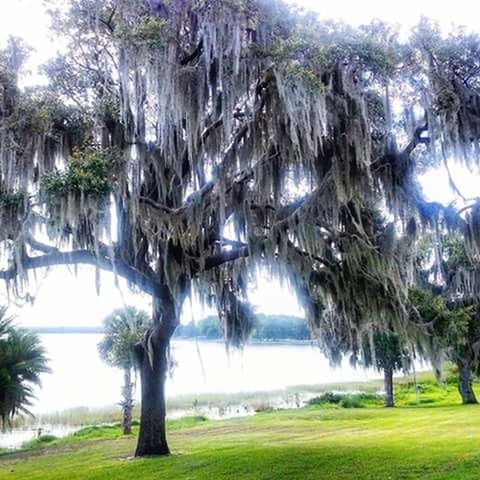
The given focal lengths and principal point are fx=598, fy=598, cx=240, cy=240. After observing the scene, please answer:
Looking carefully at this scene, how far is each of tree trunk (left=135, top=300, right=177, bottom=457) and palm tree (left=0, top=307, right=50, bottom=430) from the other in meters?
3.22

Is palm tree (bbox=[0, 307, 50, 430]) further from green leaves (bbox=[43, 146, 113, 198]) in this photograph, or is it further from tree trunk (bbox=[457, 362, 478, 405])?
tree trunk (bbox=[457, 362, 478, 405])

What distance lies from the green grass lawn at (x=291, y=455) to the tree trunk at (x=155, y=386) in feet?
1.33

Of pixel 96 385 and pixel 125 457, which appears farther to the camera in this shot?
pixel 96 385

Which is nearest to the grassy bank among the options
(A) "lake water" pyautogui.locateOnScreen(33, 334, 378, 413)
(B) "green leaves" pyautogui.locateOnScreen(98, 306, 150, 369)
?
(A) "lake water" pyautogui.locateOnScreen(33, 334, 378, 413)

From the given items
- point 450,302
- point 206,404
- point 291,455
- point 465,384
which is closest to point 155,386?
point 291,455

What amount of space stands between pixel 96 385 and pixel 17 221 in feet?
160

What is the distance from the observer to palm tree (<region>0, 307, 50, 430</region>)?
41.5 ft

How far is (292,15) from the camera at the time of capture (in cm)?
805

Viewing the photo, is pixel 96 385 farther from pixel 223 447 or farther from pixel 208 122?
pixel 208 122

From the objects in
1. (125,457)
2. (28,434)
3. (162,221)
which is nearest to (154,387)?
(125,457)

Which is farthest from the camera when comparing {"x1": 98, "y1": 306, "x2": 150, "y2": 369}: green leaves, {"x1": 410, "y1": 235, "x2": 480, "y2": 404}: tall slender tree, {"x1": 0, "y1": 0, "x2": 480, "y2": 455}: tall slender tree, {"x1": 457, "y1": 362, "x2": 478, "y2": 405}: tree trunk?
{"x1": 457, "y1": 362, "x2": 478, "y2": 405}: tree trunk

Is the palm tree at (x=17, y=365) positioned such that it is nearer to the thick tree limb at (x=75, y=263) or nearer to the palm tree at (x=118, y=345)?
the palm tree at (x=118, y=345)

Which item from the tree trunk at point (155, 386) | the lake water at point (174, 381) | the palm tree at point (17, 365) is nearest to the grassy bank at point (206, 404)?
the lake water at point (174, 381)

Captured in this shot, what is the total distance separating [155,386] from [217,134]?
540cm
